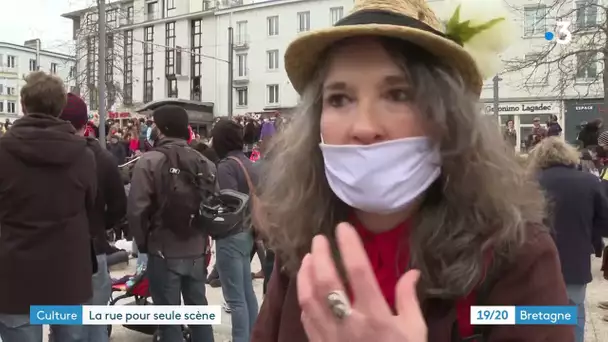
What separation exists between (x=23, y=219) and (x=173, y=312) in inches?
47.9

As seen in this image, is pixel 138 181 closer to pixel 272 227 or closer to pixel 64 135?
pixel 64 135

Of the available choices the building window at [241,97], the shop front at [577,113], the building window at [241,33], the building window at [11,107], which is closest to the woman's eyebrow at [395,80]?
the shop front at [577,113]

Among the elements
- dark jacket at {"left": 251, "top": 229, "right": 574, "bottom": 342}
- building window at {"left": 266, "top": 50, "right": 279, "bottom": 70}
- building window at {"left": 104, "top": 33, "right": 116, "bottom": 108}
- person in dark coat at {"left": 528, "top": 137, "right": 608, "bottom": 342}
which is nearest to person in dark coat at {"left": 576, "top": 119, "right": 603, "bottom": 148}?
person in dark coat at {"left": 528, "top": 137, "right": 608, "bottom": 342}

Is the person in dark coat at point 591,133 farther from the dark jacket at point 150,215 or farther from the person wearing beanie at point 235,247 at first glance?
the dark jacket at point 150,215

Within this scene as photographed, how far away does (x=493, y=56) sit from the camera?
141cm

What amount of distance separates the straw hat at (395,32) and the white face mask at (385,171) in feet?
0.68

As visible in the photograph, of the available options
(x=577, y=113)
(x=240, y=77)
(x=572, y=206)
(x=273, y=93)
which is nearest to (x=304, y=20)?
(x=273, y=93)

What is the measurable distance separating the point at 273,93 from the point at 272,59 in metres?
2.69

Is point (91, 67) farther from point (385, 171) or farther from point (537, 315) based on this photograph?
point (537, 315)

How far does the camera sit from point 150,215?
3.86 m

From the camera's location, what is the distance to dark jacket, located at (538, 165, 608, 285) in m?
4.14

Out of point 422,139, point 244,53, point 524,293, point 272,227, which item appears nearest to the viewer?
Result: point 524,293

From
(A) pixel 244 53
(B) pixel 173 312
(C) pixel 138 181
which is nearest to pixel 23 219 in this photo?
(C) pixel 138 181

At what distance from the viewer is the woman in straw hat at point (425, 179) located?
1.20 metres
